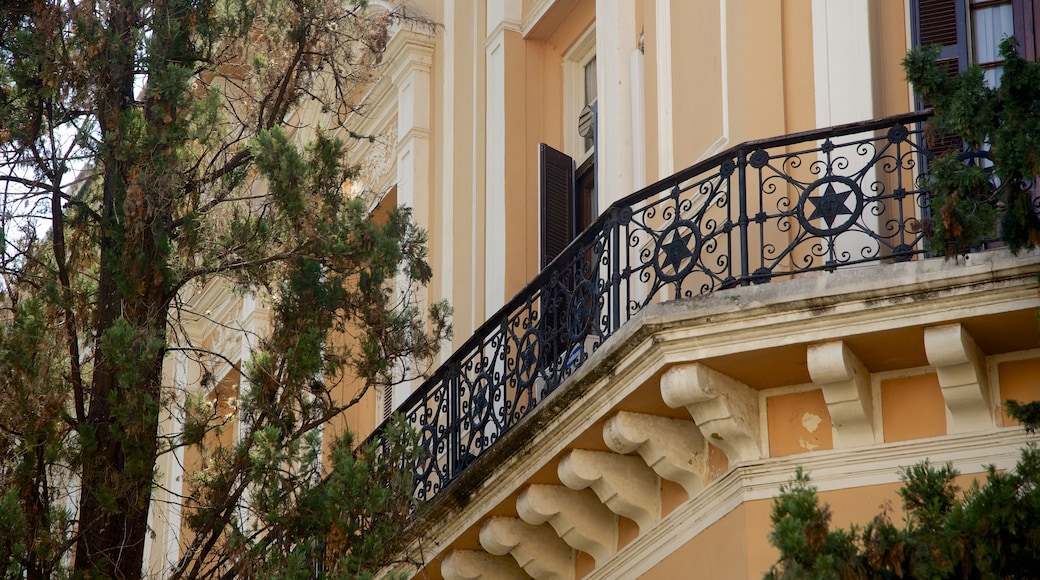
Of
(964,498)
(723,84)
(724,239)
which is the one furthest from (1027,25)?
(964,498)

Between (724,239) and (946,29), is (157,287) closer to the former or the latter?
(724,239)

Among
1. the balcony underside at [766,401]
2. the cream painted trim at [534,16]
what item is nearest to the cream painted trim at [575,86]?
the cream painted trim at [534,16]

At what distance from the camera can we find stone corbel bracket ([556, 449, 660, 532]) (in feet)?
31.0

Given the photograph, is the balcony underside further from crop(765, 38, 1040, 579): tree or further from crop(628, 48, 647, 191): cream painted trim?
crop(628, 48, 647, 191): cream painted trim

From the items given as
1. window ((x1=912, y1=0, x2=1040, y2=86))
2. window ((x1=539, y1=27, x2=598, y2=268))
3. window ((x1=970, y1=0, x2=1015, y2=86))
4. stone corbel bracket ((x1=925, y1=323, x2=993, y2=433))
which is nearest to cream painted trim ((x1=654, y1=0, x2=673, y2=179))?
window ((x1=539, y1=27, x2=598, y2=268))

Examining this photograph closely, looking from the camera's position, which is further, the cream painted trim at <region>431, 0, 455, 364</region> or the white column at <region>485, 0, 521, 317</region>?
the cream painted trim at <region>431, 0, 455, 364</region>

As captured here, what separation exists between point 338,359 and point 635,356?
1678mm

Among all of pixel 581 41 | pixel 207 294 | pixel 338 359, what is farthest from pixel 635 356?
pixel 207 294

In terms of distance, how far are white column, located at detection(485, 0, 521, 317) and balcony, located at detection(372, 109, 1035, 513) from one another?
6.66ft

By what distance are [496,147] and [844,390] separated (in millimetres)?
5246

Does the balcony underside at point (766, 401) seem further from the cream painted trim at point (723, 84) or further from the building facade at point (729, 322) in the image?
the cream painted trim at point (723, 84)

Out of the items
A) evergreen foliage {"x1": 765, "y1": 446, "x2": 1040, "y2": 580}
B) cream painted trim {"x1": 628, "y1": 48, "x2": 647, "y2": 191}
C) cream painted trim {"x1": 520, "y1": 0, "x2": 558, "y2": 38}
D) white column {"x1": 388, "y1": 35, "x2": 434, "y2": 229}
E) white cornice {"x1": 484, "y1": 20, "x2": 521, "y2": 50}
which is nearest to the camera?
evergreen foliage {"x1": 765, "y1": 446, "x2": 1040, "y2": 580}

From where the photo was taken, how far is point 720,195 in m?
9.71

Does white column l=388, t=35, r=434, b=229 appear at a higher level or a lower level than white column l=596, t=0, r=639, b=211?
higher
